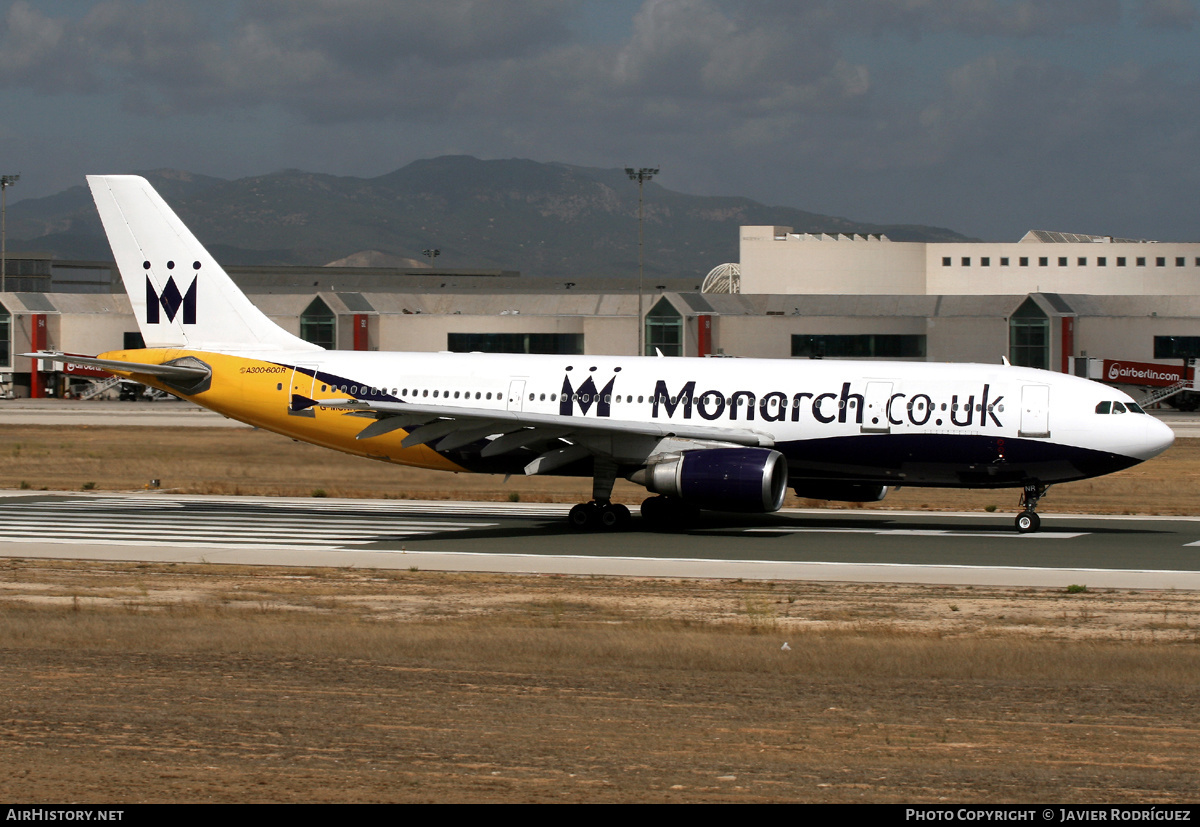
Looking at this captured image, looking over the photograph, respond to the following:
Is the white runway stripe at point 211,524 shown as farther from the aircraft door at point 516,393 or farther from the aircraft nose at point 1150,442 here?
the aircraft nose at point 1150,442

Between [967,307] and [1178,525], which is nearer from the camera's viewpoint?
[1178,525]

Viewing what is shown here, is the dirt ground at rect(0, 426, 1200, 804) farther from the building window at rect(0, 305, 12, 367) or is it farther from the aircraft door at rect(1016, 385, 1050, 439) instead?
the building window at rect(0, 305, 12, 367)

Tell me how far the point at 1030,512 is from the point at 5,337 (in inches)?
3673

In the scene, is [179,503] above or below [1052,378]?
below

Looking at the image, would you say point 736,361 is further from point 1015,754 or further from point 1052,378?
point 1015,754

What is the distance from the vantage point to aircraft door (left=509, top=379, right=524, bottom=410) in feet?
109

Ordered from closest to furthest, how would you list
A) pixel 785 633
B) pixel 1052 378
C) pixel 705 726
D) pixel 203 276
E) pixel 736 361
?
pixel 705 726, pixel 785 633, pixel 1052 378, pixel 736 361, pixel 203 276

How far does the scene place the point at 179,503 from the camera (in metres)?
38.1

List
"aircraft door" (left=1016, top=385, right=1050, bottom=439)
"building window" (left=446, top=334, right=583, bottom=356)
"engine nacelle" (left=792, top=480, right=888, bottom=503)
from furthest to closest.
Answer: "building window" (left=446, top=334, right=583, bottom=356)
"engine nacelle" (left=792, top=480, right=888, bottom=503)
"aircraft door" (left=1016, top=385, right=1050, bottom=439)

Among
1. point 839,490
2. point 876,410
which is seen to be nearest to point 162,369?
point 839,490

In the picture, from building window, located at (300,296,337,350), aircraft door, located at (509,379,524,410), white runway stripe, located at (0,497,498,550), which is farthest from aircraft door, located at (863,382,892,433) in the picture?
building window, located at (300,296,337,350)

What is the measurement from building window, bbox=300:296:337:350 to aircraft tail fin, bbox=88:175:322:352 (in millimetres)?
63442

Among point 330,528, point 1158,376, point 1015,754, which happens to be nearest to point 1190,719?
point 1015,754

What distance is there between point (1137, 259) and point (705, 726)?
128017mm
